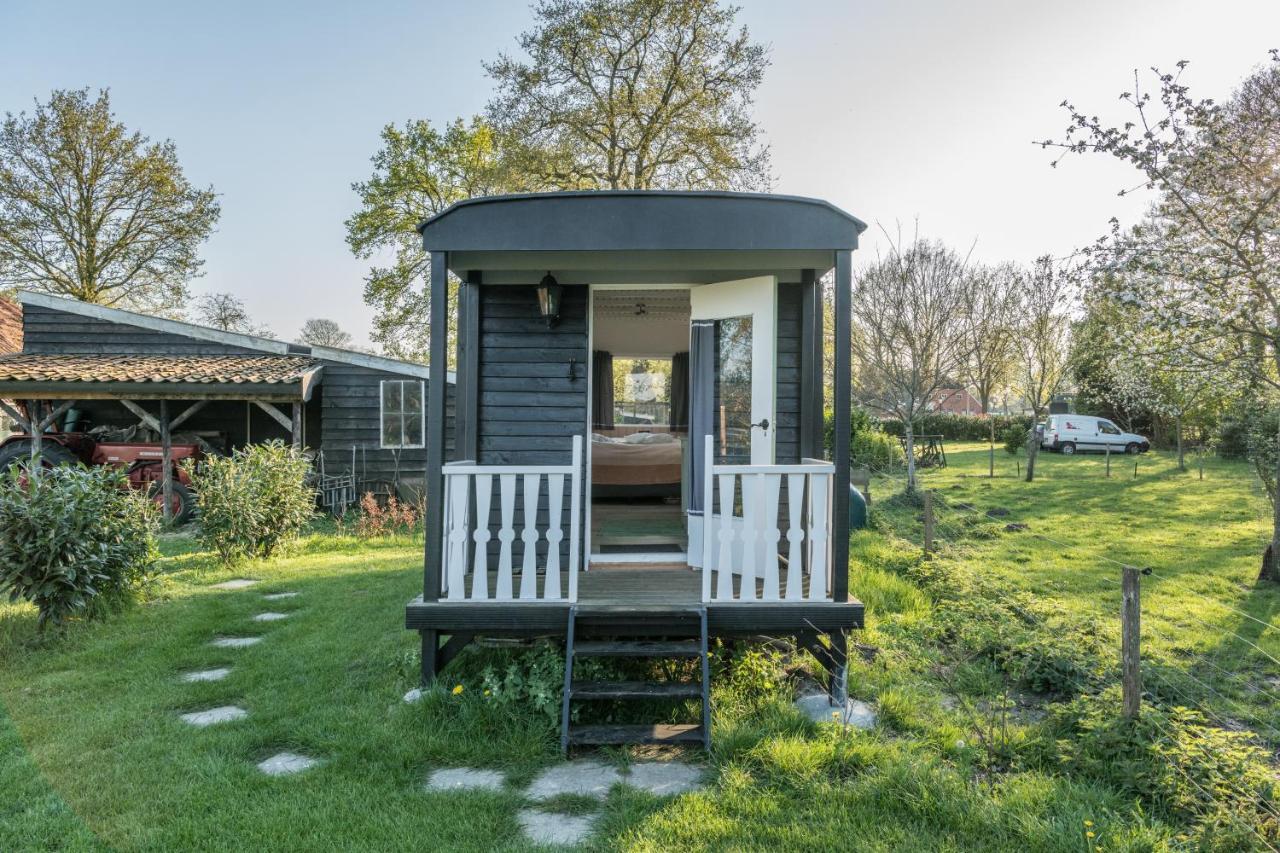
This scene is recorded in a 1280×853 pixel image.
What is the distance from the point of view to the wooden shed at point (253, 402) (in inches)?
441

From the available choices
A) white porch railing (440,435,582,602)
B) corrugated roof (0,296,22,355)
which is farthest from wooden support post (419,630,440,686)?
corrugated roof (0,296,22,355)

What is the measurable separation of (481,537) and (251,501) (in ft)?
15.3

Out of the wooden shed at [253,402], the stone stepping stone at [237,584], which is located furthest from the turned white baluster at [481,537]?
the wooden shed at [253,402]

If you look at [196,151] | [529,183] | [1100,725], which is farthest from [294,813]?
[196,151]

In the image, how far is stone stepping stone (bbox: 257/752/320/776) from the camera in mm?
2967

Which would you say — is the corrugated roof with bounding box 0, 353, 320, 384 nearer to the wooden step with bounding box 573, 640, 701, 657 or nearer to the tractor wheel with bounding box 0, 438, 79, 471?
the tractor wheel with bounding box 0, 438, 79, 471

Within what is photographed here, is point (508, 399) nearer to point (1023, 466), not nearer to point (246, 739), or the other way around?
point (246, 739)

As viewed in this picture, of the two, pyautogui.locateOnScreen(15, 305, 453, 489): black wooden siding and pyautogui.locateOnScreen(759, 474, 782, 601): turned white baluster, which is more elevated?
pyautogui.locateOnScreen(15, 305, 453, 489): black wooden siding

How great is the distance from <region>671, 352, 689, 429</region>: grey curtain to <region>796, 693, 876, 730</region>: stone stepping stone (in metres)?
4.98

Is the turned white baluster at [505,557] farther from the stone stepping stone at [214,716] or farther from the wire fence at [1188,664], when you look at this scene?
the wire fence at [1188,664]

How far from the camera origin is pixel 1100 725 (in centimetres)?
307

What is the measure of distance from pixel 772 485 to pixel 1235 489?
12674 mm

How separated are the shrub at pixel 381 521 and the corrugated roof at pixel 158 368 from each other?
211 centimetres

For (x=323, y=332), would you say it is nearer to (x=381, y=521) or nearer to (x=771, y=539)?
(x=381, y=521)
